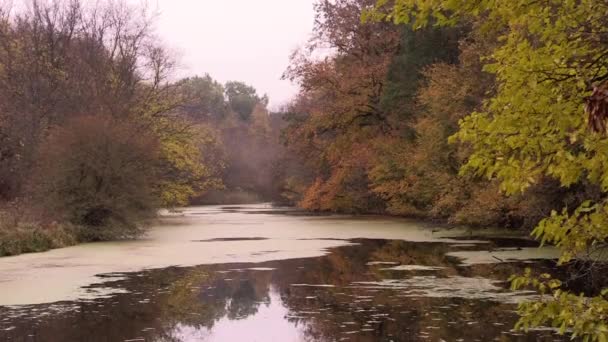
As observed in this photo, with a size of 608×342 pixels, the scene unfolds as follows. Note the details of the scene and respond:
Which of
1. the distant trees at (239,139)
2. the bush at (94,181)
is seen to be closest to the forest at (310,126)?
the bush at (94,181)

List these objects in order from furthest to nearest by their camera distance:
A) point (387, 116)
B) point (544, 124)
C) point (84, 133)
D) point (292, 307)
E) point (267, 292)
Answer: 1. point (387, 116)
2. point (84, 133)
3. point (267, 292)
4. point (292, 307)
5. point (544, 124)

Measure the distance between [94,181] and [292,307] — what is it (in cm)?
1426

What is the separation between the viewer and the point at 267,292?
12766mm

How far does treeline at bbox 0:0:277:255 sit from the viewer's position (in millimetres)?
22812

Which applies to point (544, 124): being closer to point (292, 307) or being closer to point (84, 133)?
point (292, 307)

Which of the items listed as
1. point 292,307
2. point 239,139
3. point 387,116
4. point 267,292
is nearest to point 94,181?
point 267,292

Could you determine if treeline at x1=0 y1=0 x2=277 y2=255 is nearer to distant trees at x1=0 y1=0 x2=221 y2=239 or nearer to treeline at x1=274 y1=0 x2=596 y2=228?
distant trees at x1=0 y1=0 x2=221 y2=239

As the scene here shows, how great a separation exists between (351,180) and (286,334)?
28590 mm

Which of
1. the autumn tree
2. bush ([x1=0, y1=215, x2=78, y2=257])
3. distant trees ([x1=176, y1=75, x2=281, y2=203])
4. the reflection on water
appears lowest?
the reflection on water

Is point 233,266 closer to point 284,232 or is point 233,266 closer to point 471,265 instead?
point 471,265

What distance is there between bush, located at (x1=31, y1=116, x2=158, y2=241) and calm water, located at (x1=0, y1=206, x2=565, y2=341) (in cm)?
198

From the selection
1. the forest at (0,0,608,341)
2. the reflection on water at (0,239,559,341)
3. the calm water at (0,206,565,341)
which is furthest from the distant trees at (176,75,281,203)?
the reflection on water at (0,239,559,341)

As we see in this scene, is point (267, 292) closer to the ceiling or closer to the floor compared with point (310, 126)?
closer to the floor

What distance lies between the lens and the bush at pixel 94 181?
22812mm
